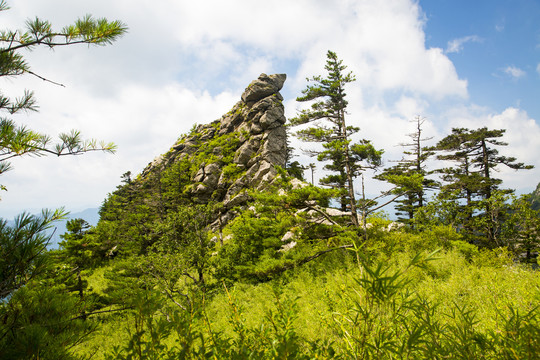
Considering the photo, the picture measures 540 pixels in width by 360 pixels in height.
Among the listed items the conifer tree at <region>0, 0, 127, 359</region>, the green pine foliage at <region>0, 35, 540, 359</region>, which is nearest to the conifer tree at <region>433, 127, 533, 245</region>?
the green pine foliage at <region>0, 35, 540, 359</region>

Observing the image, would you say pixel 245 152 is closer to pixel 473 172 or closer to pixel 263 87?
pixel 263 87

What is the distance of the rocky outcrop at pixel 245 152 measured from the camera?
28781mm

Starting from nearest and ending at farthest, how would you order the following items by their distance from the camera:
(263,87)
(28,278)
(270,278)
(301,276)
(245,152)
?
(28,278) < (301,276) < (270,278) < (245,152) < (263,87)

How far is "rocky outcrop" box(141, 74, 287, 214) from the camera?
1133 inches

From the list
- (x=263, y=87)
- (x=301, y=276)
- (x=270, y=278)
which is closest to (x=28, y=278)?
(x=301, y=276)

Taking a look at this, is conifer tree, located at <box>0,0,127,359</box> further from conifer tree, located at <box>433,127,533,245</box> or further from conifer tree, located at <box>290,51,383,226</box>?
conifer tree, located at <box>433,127,533,245</box>

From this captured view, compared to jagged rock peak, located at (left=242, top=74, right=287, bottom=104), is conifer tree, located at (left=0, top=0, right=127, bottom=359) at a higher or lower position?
lower

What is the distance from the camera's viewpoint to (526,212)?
15.0 meters

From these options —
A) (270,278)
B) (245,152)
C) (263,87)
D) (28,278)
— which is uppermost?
(263,87)

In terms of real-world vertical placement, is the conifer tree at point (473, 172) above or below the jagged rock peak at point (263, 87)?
below

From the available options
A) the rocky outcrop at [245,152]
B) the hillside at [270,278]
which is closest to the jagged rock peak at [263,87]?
the rocky outcrop at [245,152]

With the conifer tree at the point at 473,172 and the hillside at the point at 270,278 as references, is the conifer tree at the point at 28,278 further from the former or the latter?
the conifer tree at the point at 473,172

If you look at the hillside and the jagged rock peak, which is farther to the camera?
the jagged rock peak

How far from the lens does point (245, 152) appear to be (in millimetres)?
31422
